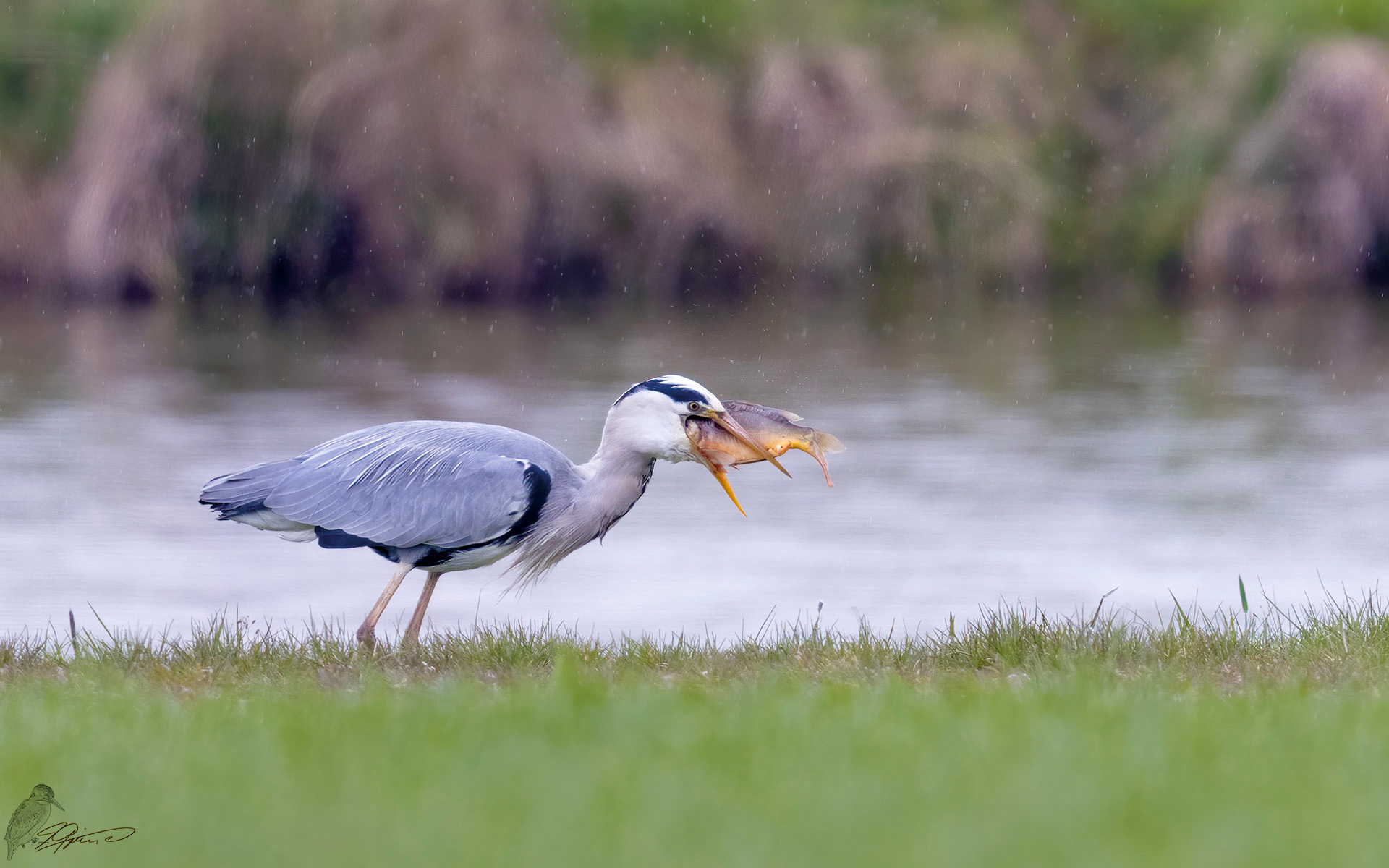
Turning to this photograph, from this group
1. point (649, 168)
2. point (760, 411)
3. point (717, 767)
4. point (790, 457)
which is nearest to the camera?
point (717, 767)

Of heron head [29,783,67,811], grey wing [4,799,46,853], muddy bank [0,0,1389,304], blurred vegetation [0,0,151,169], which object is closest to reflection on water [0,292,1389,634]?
muddy bank [0,0,1389,304]

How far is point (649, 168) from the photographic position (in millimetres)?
23688

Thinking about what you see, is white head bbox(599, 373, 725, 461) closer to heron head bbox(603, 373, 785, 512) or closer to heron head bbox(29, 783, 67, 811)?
heron head bbox(603, 373, 785, 512)

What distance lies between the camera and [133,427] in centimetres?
1535

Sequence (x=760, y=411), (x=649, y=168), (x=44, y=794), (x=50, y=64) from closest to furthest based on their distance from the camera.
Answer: (x=44, y=794) → (x=760, y=411) → (x=649, y=168) → (x=50, y=64)

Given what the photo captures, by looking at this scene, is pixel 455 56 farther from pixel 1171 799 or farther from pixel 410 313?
pixel 1171 799

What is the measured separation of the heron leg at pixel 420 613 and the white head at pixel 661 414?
0.93 metres

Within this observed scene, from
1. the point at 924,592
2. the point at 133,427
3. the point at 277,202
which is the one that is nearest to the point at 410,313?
the point at 277,202

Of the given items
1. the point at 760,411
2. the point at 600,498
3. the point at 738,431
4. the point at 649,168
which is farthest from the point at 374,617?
the point at 649,168

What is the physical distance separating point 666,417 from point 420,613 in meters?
1.24

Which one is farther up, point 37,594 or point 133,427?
point 133,427

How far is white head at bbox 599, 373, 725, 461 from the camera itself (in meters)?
6.71

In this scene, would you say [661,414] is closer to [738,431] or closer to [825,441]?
[738,431]

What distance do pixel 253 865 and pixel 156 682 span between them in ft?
8.41
